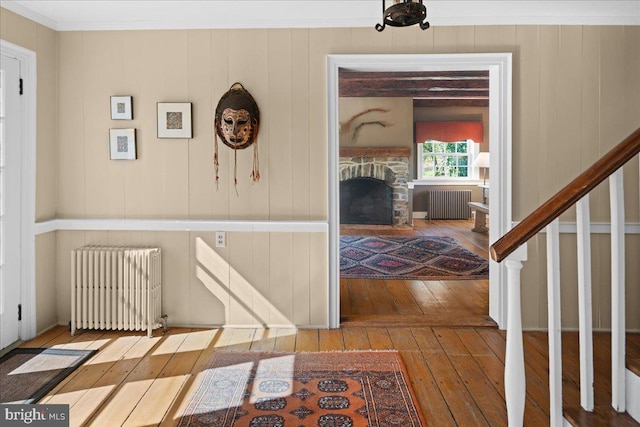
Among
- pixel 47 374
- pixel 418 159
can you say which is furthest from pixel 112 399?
pixel 418 159

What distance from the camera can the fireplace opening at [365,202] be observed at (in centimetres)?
999

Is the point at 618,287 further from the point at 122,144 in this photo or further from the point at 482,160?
the point at 482,160

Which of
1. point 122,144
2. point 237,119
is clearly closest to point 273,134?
point 237,119

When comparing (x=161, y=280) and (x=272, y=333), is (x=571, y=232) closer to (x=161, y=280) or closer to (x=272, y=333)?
(x=272, y=333)

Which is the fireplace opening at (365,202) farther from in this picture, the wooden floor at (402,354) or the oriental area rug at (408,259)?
the wooden floor at (402,354)

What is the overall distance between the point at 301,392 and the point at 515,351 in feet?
4.35

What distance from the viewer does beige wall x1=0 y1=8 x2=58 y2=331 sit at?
11.9 feet

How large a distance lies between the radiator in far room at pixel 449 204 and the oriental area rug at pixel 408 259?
251cm

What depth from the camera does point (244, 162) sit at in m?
3.80

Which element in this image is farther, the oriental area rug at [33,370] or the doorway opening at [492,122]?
the doorway opening at [492,122]

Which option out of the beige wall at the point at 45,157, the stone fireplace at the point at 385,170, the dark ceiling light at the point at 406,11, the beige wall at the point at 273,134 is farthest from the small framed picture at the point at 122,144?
the stone fireplace at the point at 385,170

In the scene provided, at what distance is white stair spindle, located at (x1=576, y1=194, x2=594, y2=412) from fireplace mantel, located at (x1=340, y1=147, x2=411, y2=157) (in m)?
8.11
